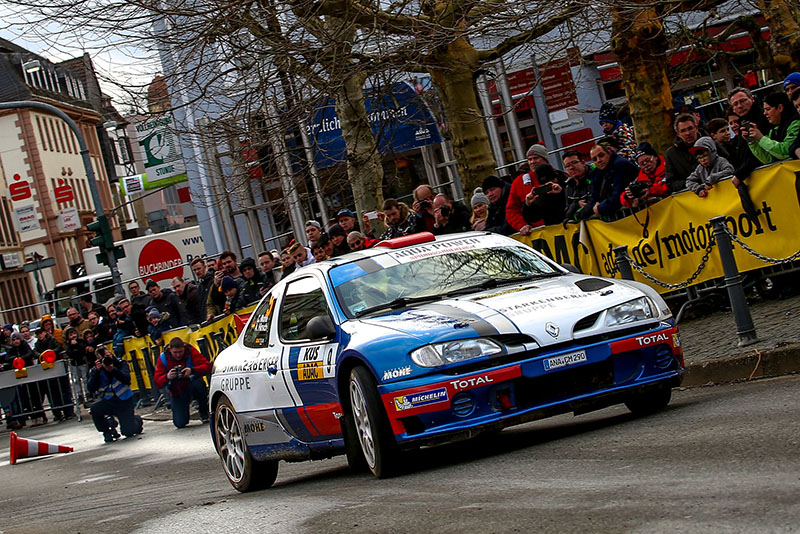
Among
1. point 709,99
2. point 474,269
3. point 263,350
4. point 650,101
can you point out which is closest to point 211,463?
point 263,350

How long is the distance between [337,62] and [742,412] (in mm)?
10607

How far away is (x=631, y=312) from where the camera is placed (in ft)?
28.6

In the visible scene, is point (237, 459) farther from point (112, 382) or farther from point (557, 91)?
point (557, 91)

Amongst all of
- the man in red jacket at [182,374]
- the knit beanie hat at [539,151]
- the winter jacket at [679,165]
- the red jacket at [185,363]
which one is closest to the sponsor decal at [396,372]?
the winter jacket at [679,165]

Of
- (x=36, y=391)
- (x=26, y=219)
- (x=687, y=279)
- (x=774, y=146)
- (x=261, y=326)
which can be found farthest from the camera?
(x=26, y=219)

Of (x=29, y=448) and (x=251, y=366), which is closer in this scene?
(x=251, y=366)

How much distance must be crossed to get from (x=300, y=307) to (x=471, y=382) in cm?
220

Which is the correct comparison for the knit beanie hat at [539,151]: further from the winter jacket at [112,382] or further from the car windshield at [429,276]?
the winter jacket at [112,382]

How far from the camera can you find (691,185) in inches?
524

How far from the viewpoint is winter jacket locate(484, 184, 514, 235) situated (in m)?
16.1

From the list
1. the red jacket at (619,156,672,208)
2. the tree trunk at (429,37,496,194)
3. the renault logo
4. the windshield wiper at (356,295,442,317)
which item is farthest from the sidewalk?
the tree trunk at (429,37,496,194)

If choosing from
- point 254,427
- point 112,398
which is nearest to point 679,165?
point 254,427

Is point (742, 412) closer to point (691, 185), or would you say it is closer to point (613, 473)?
point (613, 473)

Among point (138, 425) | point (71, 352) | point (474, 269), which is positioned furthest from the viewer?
point (71, 352)
